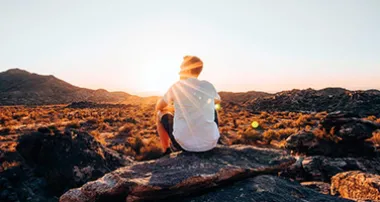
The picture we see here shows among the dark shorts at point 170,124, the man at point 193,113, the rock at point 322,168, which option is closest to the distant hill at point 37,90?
the dark shorts at point 170,124

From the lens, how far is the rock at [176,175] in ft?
12.4

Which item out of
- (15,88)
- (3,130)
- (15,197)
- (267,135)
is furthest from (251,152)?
(15,88)

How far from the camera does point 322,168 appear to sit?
771 cm

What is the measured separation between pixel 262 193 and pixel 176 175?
1.14 m

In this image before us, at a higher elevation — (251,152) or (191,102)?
(191,102)

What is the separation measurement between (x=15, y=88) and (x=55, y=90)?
11.8 metres

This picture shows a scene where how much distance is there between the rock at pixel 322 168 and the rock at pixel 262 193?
3.40 m

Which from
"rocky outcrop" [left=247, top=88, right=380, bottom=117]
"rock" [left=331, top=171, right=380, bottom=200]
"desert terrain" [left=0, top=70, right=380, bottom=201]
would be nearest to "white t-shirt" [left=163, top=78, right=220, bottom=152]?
"desert terrain" [left=0, top=70, right=380, bottom=201]

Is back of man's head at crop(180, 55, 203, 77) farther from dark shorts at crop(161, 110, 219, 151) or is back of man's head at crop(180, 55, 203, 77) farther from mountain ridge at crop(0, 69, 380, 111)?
mountain ridge at crop(0, 69, 380, 111)

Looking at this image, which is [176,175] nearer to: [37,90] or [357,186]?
[357,186]

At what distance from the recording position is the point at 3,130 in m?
16.2

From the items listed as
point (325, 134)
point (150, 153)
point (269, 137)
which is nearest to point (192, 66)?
point (150, 153)

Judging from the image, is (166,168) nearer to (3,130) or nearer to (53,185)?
(53,185)

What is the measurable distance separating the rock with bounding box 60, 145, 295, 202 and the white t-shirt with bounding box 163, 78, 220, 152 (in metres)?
0.21
